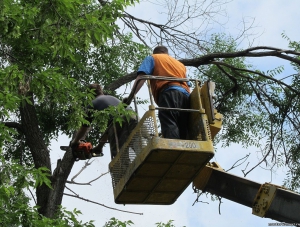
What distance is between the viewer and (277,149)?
36.9 feet

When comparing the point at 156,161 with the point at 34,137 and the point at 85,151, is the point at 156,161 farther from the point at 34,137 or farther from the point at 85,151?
the point at 34,137

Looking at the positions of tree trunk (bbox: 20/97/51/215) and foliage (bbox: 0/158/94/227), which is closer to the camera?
foliage (bbox: 0/158/94/227)

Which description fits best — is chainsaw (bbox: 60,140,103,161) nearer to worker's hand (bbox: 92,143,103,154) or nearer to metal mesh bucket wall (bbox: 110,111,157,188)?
worker's hand (bbox: 92,143,103,154)

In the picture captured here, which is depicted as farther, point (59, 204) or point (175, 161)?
point (59, 204)

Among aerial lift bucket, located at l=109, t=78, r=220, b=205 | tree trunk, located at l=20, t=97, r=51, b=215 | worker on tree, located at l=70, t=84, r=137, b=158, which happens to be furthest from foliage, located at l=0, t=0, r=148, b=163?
tree trunk, located at l=20, t=97, r=51, b=215

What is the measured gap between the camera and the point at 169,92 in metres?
8.87

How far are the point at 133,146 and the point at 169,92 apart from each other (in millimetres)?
734

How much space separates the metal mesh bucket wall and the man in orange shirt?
0.97 ft

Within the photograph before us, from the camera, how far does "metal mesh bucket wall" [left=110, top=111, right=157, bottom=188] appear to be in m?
8.43

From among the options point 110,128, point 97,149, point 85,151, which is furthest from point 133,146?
point 85,151

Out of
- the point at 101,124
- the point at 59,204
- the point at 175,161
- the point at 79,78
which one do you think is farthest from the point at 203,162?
the point at 79,78

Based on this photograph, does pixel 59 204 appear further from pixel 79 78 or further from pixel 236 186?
pixel 236 186

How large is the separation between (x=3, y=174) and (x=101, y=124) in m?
1.27

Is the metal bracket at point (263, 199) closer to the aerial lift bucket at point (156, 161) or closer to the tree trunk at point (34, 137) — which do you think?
the aerial lift bucket at point (156, 161)
